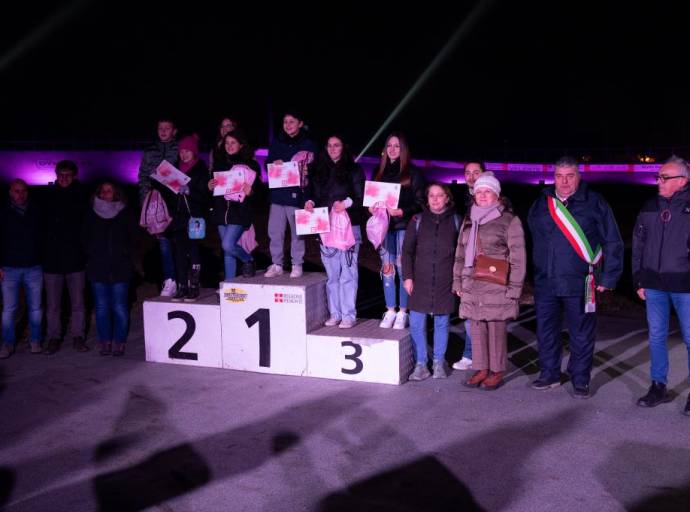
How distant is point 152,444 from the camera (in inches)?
177

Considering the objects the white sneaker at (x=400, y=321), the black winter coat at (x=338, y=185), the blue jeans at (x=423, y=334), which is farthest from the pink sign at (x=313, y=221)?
the blue jeans at (x=423, y=334)

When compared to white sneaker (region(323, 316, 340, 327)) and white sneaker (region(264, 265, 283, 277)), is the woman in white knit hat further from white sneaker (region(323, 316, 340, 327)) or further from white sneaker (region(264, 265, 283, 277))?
white sneaker (region(264, 265, 283, 277))

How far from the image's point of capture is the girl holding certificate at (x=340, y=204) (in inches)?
248

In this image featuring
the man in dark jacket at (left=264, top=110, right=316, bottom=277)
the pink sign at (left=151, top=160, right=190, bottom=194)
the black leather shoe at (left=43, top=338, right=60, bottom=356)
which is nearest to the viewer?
the man in dark jacket at (left=264, top=110, right=316, bottom=277)

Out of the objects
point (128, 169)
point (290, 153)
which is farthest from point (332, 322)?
point (128, 169)

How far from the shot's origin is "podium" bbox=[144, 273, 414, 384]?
19.2ft

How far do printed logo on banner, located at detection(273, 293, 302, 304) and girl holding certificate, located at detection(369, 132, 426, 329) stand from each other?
84 centimetres

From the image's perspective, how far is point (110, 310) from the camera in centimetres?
698

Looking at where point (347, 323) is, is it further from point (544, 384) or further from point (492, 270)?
point (544, 384)

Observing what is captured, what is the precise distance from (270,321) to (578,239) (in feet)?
9.30

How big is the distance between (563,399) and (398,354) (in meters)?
1.40

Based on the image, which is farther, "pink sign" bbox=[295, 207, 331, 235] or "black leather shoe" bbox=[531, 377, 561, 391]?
"pink sign" bbox=[295, 207, 331, 235]

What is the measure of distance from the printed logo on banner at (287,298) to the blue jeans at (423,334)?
3.45 ft

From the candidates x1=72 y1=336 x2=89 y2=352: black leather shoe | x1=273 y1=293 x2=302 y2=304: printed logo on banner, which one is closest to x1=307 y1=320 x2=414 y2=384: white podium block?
x1=273 y1=293 x2=302 y2=304: printed logo on banner
